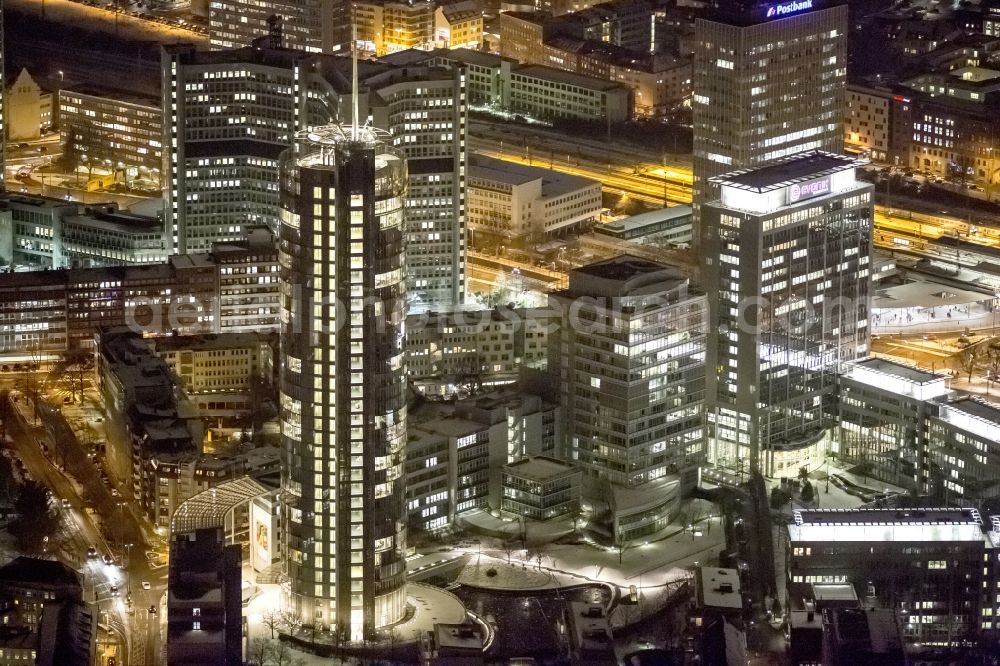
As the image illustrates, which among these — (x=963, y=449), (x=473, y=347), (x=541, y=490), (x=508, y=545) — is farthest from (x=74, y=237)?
(x=963, y=449)

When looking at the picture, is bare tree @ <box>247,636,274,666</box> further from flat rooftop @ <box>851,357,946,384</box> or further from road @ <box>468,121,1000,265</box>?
road @ <box>468,121,1000,265</box>

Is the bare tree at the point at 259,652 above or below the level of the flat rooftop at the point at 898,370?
below

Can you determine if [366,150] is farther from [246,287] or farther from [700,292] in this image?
[246,287]

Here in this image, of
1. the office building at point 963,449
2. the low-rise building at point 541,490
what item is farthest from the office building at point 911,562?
the low-rise building at point 541,490

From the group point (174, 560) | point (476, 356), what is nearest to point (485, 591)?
point (174, 560)

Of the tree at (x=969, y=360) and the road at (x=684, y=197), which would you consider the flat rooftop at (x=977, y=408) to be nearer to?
the tree at (x=969, y=360)
